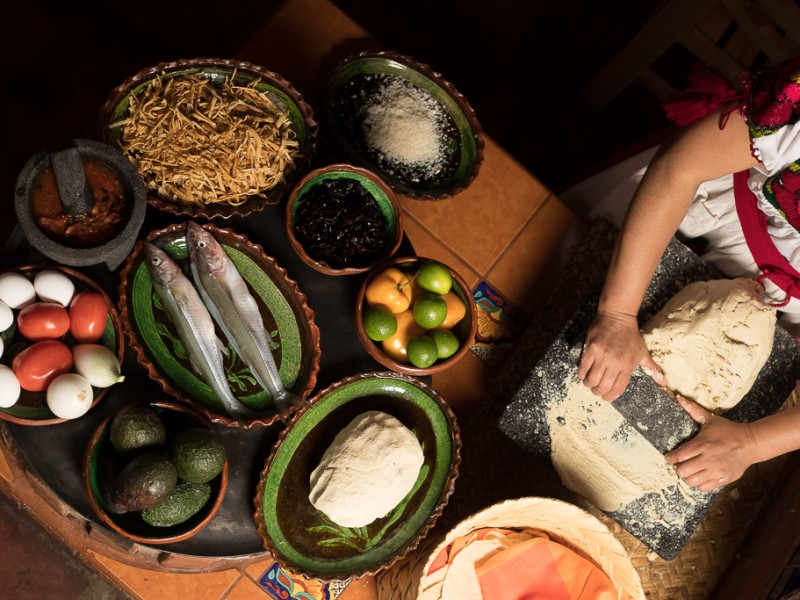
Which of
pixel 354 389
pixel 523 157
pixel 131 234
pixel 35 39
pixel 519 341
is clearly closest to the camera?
pixel 131 234

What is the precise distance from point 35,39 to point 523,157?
6.70 ft

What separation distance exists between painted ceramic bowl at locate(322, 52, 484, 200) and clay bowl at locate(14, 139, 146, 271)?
22.3 inches

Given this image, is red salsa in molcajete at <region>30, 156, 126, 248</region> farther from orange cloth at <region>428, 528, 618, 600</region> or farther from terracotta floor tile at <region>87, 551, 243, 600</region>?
orange cloth at <region>428, 528, 618, 600</region>

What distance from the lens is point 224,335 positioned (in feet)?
5.21

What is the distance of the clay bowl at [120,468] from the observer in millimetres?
1396

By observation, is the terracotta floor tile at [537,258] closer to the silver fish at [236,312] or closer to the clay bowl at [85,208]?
the silver fish at [236,312]

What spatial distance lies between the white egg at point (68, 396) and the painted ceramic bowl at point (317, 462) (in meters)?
0.41

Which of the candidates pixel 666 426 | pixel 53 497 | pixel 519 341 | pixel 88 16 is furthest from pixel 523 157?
pixel 53 497

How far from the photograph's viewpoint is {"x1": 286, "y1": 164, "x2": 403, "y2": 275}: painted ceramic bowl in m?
1.60

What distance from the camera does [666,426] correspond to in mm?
1729

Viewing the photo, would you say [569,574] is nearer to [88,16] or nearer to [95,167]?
[95,167]

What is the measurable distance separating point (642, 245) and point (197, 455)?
1.17 metres

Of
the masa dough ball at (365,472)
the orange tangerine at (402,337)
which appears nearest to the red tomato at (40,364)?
the masa dough ball at (365,472)

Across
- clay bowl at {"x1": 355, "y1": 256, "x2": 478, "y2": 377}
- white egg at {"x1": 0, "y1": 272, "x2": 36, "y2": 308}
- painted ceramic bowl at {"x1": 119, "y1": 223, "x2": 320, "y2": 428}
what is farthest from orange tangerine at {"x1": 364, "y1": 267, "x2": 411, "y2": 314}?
white egg at {"x1": 0, "y1": 272, "x2": 36, "y2": 308}
